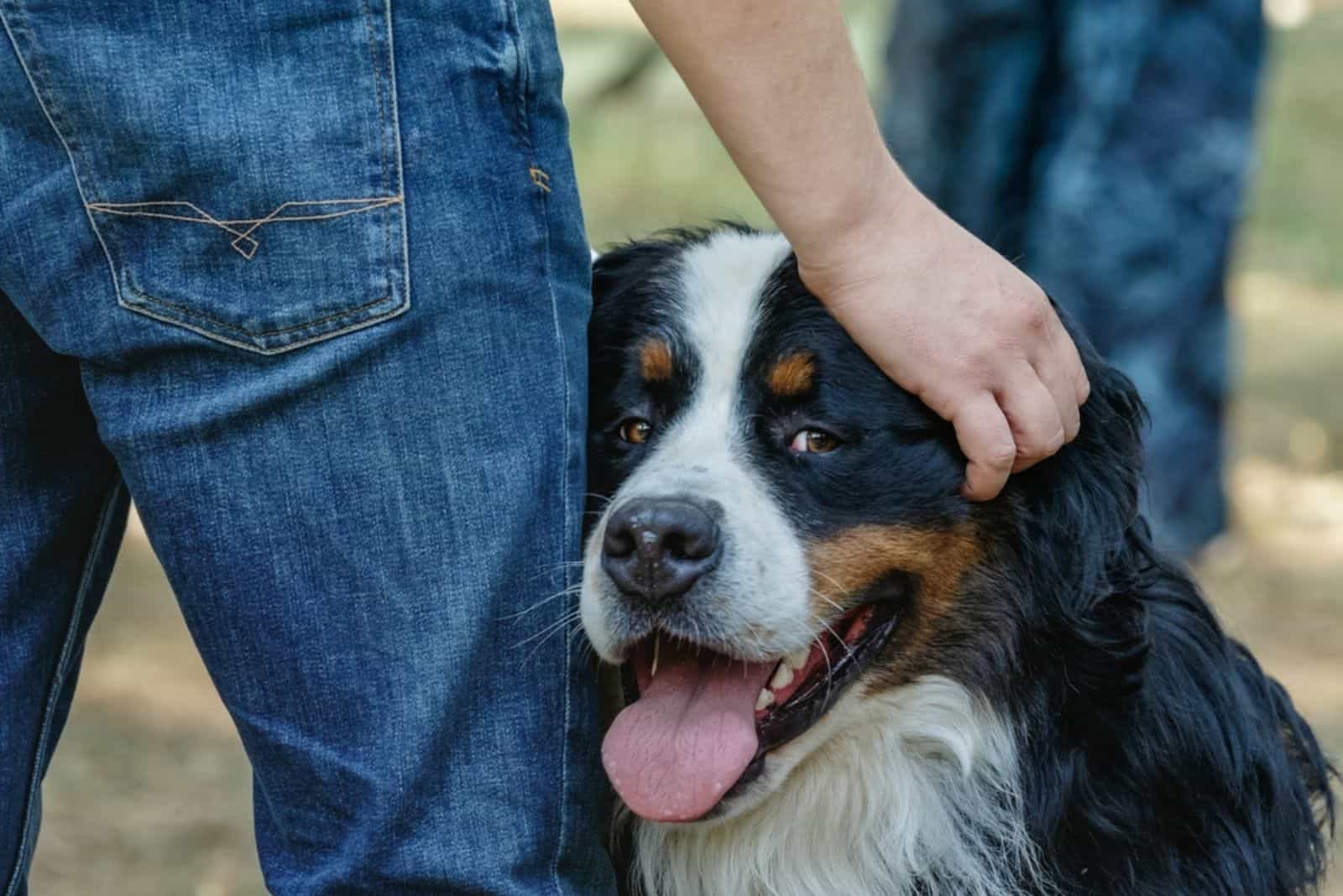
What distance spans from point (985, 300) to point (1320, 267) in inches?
364

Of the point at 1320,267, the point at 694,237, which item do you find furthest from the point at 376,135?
the point at 1320,267

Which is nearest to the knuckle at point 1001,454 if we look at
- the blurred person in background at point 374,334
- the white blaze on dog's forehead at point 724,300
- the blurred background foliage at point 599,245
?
the blurred person in background at point 374,334

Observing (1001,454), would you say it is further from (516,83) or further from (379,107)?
(379,107)

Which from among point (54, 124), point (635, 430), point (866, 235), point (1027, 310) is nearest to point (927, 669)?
point (635, 430)

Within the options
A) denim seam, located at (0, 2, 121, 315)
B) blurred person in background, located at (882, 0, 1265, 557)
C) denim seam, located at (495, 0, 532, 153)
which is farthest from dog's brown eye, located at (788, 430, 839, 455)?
blurred person in background, located at (882, 0, 1265, 557)

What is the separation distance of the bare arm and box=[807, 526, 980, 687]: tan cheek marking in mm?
254

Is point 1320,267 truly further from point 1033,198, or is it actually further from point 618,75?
point 618,75

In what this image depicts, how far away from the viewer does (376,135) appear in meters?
1.78

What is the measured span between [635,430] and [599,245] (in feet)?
2.60

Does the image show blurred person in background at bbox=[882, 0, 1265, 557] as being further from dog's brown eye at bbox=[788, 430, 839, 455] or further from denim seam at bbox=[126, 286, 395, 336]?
denim seam at bbox=[126, 286, 395, 336]

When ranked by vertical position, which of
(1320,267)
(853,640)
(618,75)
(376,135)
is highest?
(376,135)

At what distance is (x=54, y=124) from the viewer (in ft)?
5.61

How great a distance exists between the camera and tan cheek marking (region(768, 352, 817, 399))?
2.54m

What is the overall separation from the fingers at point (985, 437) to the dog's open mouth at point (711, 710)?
300 mm
